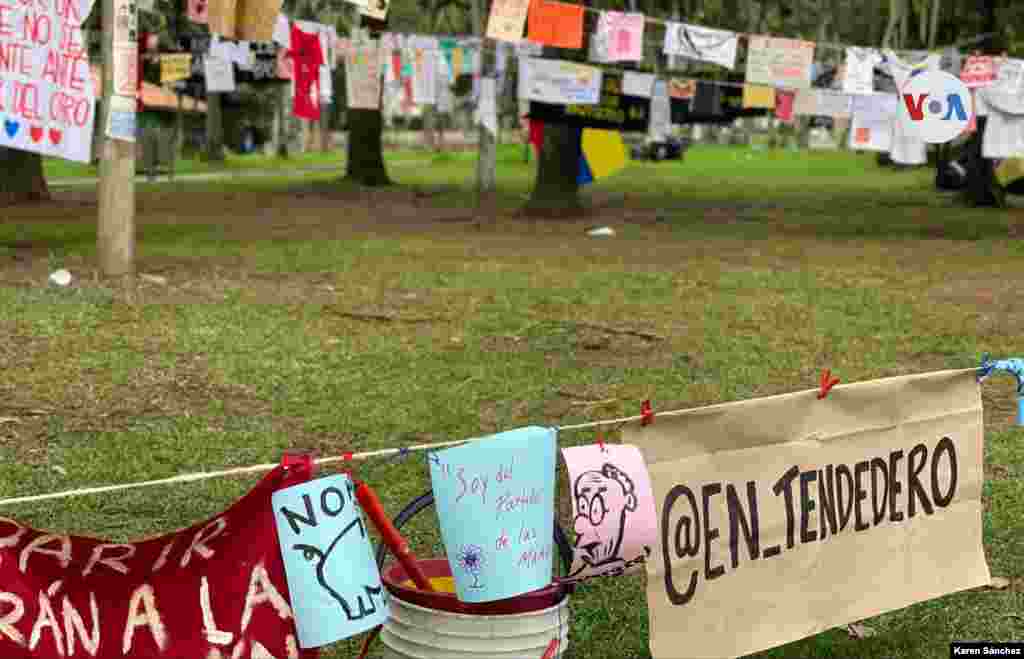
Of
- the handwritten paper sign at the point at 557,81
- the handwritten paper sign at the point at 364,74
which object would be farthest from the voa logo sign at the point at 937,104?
the handwritten paper sign at the point at 364,74

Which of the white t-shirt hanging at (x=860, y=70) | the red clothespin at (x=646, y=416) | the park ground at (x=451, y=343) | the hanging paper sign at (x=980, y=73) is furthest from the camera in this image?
the white t-shirt hanging at (x=860, y=70)

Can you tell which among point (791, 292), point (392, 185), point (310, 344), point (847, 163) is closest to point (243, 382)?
point (310, 344)

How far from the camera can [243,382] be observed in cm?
836

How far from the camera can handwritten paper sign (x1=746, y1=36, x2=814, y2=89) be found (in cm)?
1590

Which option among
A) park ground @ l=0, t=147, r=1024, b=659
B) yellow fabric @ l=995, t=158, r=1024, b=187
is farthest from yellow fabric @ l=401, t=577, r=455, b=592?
yellow fabric @ l=995, t=158, r=1024, b=187

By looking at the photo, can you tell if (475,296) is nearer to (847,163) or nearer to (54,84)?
(54,84)

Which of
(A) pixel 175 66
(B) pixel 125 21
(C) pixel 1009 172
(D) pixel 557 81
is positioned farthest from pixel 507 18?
(C) pixel 1009 172

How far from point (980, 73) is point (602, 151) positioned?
6364 mm

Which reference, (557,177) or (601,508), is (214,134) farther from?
(601,508)

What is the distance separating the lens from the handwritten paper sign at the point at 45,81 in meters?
7.51

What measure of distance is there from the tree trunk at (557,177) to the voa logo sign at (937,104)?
8.57 metres

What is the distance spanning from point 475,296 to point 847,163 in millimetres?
38911

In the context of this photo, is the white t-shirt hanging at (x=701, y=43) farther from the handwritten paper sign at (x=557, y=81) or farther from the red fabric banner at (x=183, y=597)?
the red fabric banner at (x=183, y=597)

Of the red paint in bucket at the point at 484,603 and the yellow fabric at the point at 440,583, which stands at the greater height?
the red paint in bucket at the point at 484,603
